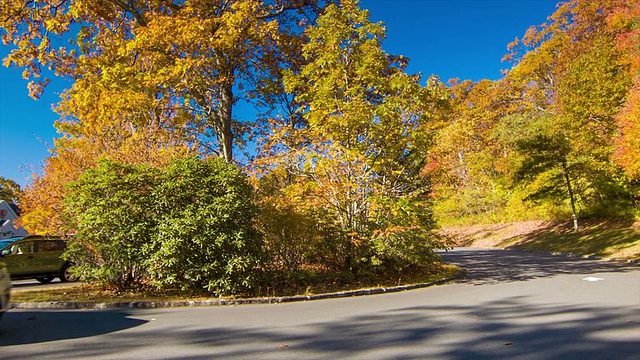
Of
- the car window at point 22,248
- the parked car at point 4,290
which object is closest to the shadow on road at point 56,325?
the parked car at point 4,290

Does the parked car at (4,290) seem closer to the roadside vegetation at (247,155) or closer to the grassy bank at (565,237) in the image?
the roadside vegetation at (247,155)

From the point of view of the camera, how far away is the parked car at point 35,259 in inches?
553

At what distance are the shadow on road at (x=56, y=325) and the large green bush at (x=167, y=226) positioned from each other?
1560mm

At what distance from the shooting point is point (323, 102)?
37.9ft

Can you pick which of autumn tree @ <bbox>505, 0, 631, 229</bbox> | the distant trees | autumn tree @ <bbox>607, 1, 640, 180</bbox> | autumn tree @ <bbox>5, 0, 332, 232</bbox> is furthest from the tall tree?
autumn tree @ <bbox>505, 0, 631, 229</bbox>

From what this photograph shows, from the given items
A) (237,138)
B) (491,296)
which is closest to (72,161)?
(237,138)

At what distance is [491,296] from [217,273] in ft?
19.6

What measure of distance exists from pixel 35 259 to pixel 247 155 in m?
8.47

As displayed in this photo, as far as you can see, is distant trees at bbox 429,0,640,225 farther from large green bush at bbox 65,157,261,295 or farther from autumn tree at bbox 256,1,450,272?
large green bush at bbox 65,157,261,295

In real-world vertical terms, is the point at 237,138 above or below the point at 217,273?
above

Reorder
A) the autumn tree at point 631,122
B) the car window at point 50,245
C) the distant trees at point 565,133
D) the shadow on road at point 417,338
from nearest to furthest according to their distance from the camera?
the shadow on road at point 417,338, the autumn tree at point 631,122, the car window at point 50,245, the distant trees at point 565,133

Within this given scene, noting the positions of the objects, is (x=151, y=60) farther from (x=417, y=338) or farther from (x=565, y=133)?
(x=565, y=133)

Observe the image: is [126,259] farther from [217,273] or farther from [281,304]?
[281,304]

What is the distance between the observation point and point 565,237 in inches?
883
